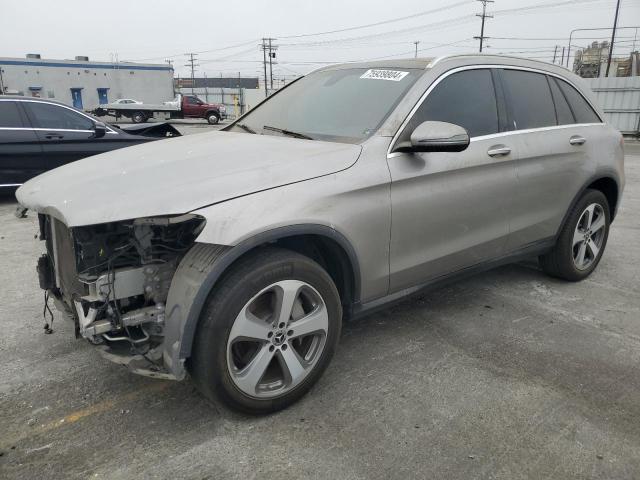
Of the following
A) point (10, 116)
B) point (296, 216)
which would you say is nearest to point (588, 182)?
point (296, 216)

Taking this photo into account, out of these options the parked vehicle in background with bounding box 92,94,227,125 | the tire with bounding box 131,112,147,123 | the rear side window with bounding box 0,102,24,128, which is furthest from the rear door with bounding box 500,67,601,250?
the tire with bounding box 131,112,147,123

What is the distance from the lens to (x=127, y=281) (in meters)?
2.33

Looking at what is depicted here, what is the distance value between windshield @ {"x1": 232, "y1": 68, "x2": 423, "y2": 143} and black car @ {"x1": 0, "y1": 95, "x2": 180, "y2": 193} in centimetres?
460

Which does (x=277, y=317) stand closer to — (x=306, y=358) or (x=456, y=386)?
(x=306, y=358)

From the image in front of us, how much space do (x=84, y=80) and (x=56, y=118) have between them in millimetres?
46517

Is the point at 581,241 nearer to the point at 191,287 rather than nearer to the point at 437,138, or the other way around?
the point at 437,138

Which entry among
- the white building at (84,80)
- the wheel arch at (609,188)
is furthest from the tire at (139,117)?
the wheel arch at (609,188)

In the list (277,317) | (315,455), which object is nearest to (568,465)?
(315,455)

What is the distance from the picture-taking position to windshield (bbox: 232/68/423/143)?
3037 mm

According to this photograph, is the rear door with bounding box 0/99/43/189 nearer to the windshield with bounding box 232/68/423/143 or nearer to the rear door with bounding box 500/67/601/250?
the windshield with bounding box 232/68/423/143

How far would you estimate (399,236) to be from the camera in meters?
2.91

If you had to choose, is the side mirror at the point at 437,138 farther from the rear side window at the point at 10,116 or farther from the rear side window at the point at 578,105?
the rear side window at the point at 10,116

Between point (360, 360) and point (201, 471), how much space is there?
1.23 m

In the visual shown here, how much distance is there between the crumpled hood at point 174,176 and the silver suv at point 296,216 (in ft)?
0.04
